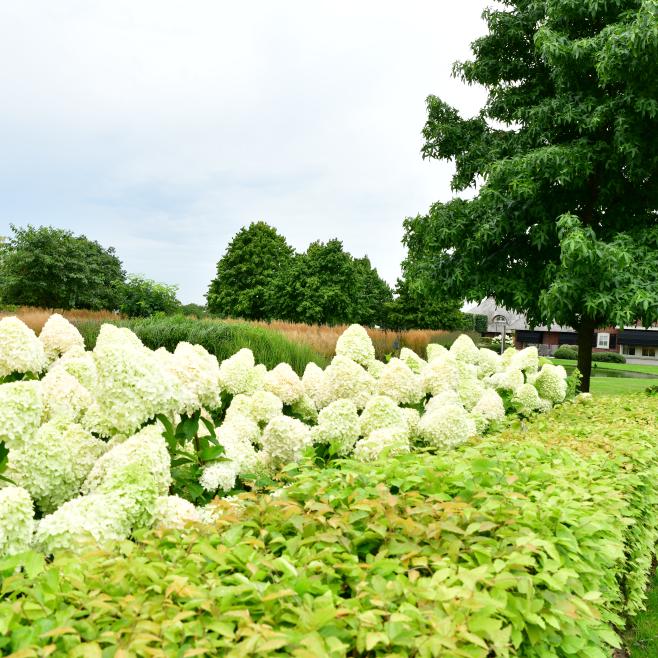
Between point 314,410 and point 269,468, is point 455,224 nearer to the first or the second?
point 314,410

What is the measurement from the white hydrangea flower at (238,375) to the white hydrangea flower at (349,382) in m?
0.61

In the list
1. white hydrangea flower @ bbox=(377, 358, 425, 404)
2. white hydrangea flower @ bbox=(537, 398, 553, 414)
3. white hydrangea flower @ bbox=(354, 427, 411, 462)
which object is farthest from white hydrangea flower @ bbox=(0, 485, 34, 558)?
white hydrangea flower @ bbox=(537, 398, 553, 414)

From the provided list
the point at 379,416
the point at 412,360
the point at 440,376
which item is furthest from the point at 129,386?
the point at 412,360

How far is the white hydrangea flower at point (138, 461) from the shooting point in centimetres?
238

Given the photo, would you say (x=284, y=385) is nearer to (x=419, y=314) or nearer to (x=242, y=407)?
(x=242, y=407)

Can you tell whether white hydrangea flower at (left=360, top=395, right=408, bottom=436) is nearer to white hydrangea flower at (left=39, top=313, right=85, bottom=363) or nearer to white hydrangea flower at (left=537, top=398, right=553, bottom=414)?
white hydrangea flower at (left=39, top=313, right=85, bottom=363)

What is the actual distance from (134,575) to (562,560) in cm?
154

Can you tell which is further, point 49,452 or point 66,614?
point 49,452

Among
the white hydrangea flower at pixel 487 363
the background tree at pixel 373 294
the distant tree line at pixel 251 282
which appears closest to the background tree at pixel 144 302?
the distant tree line at pixel 251 282

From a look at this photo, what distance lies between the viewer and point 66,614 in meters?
1.60

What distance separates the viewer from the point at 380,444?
11.2 feet

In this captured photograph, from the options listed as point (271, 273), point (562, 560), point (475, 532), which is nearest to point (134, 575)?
point (475, 532)

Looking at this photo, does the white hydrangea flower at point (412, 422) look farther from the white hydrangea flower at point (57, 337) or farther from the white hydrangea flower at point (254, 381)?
the white hydrangea flower at point (57, 337)

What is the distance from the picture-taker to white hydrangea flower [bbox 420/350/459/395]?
15.8 feet
